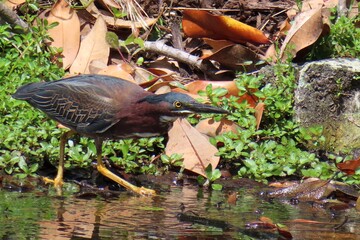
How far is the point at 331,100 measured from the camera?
817 centimetres

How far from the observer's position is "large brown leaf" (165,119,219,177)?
7.52m

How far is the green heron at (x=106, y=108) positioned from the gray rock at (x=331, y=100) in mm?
1639

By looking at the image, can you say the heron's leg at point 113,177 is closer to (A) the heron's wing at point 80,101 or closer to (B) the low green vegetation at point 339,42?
(A) the heron's wing at point 80,101

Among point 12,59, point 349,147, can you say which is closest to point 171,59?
point 12,59

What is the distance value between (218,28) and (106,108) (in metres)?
2.13

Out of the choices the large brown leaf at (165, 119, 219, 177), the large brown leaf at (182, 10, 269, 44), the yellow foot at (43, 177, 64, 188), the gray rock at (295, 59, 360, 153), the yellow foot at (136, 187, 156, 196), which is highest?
the large brown leaf at (182, 10, 269, 44)

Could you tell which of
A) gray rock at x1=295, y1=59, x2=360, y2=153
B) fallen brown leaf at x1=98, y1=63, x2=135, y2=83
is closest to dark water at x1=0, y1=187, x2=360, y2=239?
gray rock at x1=295, y1=59, x2=360, y2=153

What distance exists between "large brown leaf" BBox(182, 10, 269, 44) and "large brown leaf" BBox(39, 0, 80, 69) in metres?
1.13

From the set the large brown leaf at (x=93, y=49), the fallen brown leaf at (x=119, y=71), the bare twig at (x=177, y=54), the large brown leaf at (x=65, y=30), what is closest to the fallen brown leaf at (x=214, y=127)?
the fallen brown leaf at (x=119, y=71)

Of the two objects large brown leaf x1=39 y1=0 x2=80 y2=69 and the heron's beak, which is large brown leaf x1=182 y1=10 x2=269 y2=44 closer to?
large brown leaf x1=39 y1=0 x2=80 y2=69

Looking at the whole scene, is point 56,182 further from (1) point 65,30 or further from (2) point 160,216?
(1) point 65,30

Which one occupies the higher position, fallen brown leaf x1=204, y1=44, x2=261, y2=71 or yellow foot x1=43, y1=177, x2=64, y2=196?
fallen brown leaf x1=204, y1=44, x2=261, y2=71

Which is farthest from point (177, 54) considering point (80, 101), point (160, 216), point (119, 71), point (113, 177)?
point (160, 216)

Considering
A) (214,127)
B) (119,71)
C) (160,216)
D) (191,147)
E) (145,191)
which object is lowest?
(160,216)
